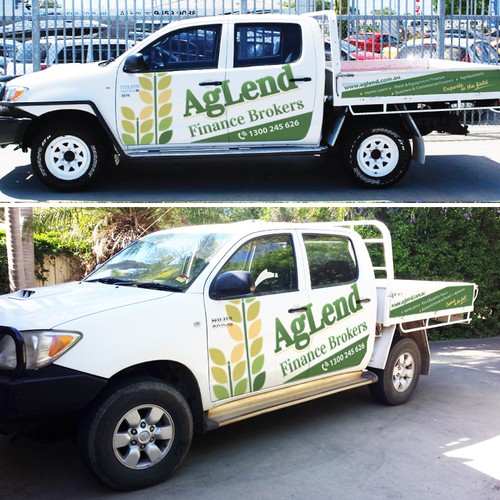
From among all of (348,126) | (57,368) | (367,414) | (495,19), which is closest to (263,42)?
(348,126)

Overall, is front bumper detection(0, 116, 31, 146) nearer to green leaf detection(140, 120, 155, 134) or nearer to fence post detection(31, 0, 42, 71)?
green leaf detection(140, 120, 155, 134)

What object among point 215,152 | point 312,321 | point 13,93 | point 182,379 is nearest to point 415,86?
point 215,152

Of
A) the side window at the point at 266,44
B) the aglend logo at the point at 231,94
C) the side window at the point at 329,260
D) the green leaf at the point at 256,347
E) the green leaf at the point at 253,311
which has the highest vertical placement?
the side window at the point at 266,44

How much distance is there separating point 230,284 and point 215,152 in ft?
10.4

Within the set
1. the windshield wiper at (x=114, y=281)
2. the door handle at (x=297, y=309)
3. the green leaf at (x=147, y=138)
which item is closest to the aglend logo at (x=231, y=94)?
the green leaf at (x=147, y=138)

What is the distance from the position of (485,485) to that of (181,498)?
6.79ft

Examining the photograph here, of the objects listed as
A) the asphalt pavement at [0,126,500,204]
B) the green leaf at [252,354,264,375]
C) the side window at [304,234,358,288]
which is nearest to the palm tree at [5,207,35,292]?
the asphalt pavement at [0,126,500,204]

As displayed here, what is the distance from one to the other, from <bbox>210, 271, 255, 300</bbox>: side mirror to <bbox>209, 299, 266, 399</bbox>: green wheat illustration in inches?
4.3

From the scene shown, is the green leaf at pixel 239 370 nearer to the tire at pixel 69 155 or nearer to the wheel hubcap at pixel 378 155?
the tire at pixel 69 155

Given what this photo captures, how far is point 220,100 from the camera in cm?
761

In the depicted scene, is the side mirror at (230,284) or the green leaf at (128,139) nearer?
the side mirror at (230,284)

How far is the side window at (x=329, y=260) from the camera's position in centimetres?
574

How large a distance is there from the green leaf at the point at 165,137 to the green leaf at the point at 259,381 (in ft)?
11.1

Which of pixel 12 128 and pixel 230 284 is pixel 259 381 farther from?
pixel 12 128
